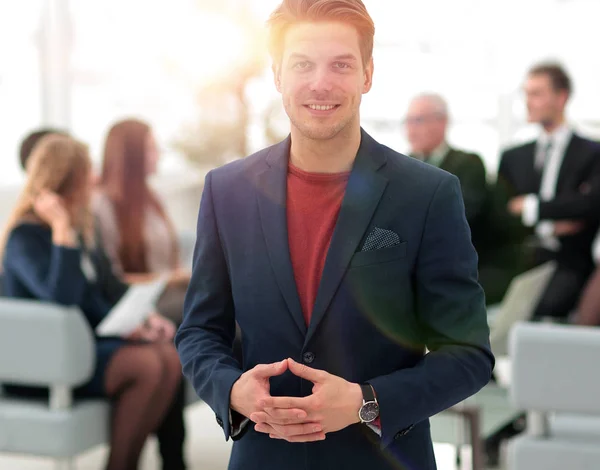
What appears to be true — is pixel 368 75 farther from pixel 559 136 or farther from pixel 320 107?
pixel 559 136

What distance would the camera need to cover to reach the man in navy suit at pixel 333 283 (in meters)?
1.22

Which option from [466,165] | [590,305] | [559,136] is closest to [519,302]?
[590,305]

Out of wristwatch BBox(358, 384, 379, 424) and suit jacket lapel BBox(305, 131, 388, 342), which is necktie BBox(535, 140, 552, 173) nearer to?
suit jacket lapel BBox(305, 131, 388, 342)

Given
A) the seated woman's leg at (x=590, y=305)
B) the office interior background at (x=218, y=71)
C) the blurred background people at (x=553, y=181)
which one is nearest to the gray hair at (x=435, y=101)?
the blurred background people at (x=553, y=181)

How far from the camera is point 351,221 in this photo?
4.15ft

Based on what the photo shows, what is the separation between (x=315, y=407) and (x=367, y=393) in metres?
0.09

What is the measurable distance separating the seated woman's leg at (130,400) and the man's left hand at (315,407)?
102 inches

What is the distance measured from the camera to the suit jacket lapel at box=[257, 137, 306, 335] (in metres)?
1.27

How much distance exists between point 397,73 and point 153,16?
2.11 m

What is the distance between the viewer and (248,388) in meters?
1.22

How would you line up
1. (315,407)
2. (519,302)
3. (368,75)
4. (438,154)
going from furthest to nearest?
1. (438,154)
2. (519,302)
3. (368,75)
4. (315,407)

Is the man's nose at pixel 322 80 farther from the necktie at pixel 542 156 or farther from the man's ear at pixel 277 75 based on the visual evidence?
the necktie at pixel 542 156

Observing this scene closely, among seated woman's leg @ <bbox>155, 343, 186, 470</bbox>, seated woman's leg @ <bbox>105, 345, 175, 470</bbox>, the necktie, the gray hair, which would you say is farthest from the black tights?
the necktie

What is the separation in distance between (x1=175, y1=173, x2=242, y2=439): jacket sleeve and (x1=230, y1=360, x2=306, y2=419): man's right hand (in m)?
0.07
